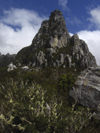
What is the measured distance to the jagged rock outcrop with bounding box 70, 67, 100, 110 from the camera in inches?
551

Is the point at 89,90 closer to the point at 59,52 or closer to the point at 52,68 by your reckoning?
the point at 52,68

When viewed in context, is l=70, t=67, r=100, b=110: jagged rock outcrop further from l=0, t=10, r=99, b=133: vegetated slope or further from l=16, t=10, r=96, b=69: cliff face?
l=16, t=10, r=96, b=69: cliff face

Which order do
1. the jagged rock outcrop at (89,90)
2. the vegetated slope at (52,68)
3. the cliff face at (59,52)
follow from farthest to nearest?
the cliff face at (59,52) → the jagged rock outcrop at (89,90) → the vegetated slope at (52,68)

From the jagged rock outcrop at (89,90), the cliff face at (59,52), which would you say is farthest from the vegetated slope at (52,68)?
the jagged rock outcrop at (89,90)

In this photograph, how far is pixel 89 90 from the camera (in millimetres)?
14797

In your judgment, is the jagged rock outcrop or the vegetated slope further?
the jagged rock outcrop

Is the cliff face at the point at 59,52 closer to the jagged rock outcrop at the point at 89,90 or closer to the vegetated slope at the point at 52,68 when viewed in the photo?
the vegetated slope at the point at 52,68

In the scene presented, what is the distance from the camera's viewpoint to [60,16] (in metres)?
199

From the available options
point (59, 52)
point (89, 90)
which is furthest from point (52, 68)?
point (89, 90)

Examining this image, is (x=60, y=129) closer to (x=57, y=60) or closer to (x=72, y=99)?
(x=72, y=99)

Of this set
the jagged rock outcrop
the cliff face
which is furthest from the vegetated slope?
the jagged rock outcrop

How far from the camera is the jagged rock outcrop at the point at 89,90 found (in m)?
14.0

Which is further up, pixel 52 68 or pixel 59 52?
pixel 59 52

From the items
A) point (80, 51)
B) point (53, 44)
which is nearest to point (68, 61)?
point (80, 51)
